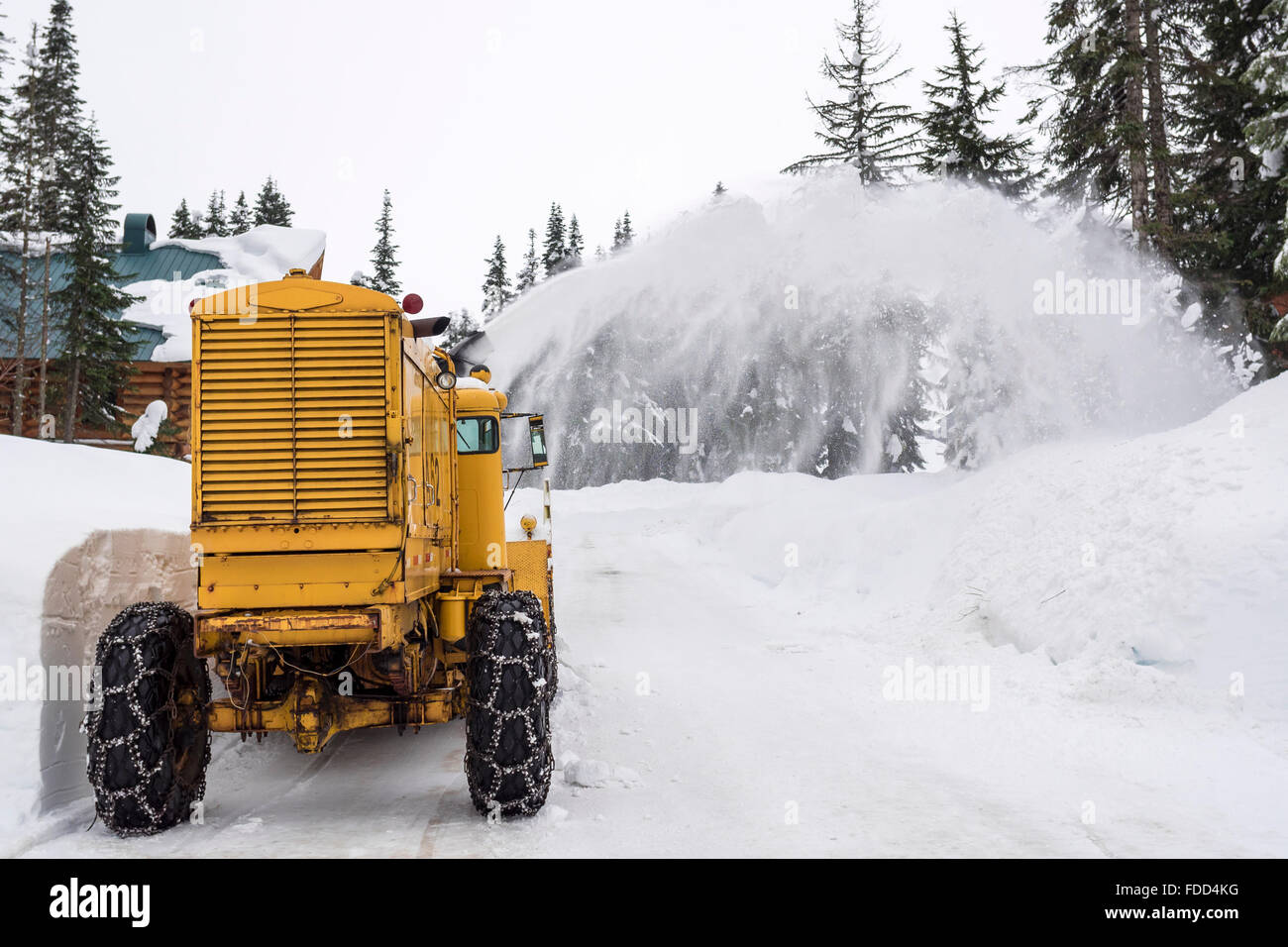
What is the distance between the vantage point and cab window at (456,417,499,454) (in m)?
7.99

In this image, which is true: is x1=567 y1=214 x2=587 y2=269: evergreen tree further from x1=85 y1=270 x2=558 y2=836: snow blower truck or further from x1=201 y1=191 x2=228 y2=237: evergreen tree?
x1=85 y1=270 x2=558 y2=836: snow blower truck

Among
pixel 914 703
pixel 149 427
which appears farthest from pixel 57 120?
pixel 914 703

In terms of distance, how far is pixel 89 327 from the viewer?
26359 mm

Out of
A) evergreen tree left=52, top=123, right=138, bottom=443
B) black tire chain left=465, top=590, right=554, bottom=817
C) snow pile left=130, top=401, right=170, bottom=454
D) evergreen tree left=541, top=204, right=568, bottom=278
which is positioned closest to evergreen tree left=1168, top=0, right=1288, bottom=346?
black tire chain left=465, top=590, right=554, bottom=817

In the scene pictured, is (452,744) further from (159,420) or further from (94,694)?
(159,420)

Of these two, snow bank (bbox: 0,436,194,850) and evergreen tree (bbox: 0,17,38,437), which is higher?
evergreen tree (bbox: 0,17,38,437)

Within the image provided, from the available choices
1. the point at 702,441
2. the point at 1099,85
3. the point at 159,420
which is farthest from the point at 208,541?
the point at 702,441

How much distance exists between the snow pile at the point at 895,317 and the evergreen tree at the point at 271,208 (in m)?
42.8

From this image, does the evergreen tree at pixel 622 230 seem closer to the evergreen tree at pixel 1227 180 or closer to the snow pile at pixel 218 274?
the snow pile at pixel 218 274

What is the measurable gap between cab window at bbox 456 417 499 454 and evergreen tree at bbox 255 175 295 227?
5477cm

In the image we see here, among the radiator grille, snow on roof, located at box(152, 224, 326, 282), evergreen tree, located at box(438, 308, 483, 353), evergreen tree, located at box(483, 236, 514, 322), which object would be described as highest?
evergreen tree, located at box(483, 236, 514, 322)

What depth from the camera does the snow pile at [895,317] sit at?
1591cm

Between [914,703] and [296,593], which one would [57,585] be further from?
[914,703]
